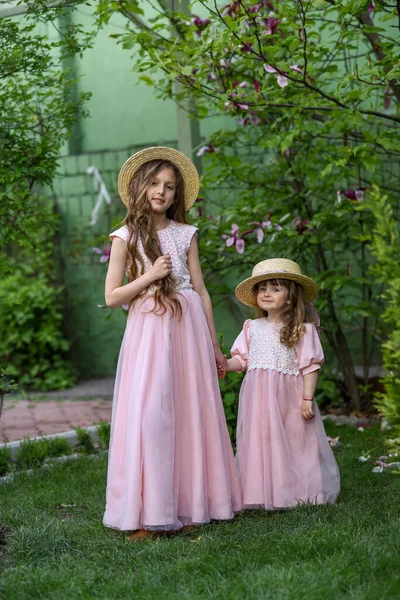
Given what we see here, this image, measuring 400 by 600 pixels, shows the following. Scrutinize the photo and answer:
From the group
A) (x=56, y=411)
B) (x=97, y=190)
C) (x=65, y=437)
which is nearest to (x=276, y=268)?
(x=65, y=437)

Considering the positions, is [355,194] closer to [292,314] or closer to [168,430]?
[292,314]

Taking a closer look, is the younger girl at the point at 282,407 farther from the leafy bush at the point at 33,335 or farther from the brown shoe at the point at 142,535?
the leafy bush at the point at 33,335

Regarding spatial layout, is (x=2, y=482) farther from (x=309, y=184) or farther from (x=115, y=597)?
(x=309, y=184)

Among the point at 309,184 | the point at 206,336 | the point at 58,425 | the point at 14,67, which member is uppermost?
the point at 14,67

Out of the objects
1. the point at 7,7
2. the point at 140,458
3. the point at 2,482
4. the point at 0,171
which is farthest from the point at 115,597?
the point at 7,7

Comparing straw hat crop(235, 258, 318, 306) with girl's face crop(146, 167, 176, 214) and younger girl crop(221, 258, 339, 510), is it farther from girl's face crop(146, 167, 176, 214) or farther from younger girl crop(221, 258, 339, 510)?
girl's face crop(146, 167, 176, 214)

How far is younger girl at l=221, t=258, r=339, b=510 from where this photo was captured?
4.13 m

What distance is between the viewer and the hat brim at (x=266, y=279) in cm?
423

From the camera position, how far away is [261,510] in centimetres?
415

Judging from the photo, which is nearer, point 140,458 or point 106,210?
point 140,458

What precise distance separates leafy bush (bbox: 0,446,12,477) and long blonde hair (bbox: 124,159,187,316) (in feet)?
5.68

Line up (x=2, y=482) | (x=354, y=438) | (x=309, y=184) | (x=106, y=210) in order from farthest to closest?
1. (x=106, y=210)
2. (x=309, y=184)
3. (x=354, y=438)
4. (x=2, y=482)

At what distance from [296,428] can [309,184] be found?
2724 millimetres

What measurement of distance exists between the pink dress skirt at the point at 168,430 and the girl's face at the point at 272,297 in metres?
0.40
